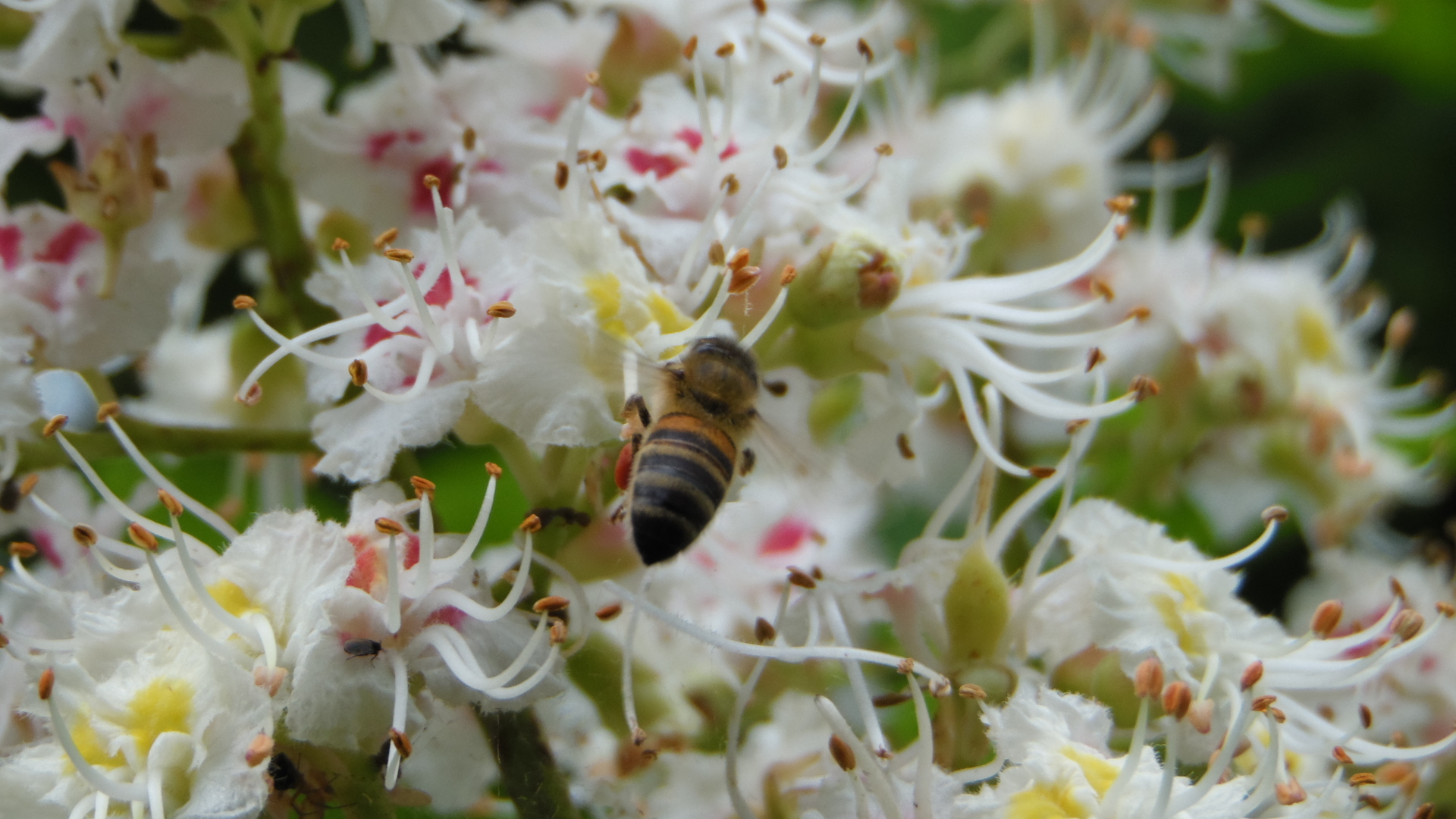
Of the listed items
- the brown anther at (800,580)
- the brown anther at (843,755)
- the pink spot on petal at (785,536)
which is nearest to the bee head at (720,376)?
the brown anther at (800,580)

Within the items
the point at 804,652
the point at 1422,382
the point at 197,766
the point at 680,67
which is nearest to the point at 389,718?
the point at 197,766

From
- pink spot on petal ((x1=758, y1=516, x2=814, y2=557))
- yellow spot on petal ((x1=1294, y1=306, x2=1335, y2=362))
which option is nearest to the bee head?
pink spot on petal ((x1=758, y1=516, x2=814, y2=557))

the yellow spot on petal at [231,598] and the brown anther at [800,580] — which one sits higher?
the yellow spot on petal at [231,598]

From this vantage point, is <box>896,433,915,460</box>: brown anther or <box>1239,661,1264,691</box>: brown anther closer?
<box>1239,661,1264,691</box>: brown anther

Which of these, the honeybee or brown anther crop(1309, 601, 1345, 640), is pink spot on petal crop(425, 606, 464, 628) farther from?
brown anther crop(1309, 601, 1345, 640)

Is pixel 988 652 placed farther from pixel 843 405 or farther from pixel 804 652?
pixel 843 405

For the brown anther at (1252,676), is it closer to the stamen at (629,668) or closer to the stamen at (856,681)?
the stamen at (856,681)

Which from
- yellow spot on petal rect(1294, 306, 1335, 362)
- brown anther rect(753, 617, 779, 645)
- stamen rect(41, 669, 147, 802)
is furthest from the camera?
yellow spot on petal rect(1294, 306, 1335, 362)
